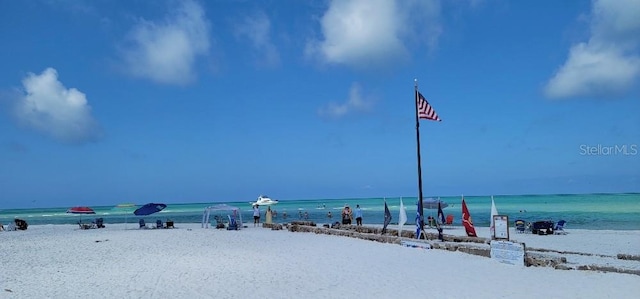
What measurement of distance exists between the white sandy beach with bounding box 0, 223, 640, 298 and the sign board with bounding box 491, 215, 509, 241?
1504 millimetres

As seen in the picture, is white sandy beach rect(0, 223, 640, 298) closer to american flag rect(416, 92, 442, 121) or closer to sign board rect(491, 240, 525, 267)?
sign board rect(491, 240, 525, 267)

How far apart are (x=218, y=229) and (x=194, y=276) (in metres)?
18.1

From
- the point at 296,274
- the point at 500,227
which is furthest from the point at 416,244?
the point at 296,274

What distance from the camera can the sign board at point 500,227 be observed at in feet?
49.5

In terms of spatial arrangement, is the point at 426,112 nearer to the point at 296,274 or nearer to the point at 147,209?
the point at 296,274

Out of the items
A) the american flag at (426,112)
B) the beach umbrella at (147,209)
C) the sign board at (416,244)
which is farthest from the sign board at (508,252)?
the beach umbrella at (147,209)

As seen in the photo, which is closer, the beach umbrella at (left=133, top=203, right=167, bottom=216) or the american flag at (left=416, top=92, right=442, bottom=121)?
the american flag at (left=416, top=92, right=442, bottom=121)

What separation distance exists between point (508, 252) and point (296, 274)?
6.21 meters

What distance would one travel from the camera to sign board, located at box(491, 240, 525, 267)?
42.3 ft

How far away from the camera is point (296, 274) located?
12.2m

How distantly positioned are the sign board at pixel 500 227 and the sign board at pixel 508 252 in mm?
1525

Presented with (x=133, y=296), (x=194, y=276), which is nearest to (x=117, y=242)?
(x=194, y=276)

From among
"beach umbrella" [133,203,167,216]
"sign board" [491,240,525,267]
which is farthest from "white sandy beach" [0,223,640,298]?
"beach umbrella" [133,203,167,216]

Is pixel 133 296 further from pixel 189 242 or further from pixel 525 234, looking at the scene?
pixel 525 234
